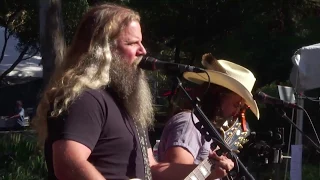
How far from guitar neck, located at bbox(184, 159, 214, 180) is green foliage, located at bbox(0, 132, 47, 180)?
4715 millimetres

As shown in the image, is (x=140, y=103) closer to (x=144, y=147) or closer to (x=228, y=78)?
(x=144, y=147)

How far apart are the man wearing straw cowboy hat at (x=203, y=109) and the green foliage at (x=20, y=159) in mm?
4128

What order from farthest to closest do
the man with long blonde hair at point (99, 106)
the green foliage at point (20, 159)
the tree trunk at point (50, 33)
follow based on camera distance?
the tree trunk at point (50, 33)
the green foliage at point (20, 159)
the man with long blonde hair at point (99, 106)

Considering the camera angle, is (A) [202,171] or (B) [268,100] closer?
(A) [202,171]

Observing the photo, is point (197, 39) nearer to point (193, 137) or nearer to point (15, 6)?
point (15, 6)

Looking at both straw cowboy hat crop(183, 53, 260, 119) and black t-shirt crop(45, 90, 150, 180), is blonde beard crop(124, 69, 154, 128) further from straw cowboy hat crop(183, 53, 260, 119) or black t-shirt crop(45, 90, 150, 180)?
straw cowboy hat crop(183, 53, 260, 119)

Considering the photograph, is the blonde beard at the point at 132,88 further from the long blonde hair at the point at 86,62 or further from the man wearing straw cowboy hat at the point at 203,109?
the man wearing straw cowboy hat at the point at 203,109

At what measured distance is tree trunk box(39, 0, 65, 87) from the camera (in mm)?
9258

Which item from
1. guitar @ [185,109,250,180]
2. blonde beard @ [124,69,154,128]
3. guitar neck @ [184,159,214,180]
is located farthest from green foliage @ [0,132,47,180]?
blonde beard @ [124,69,154,128]

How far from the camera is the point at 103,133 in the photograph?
2559 millimetres

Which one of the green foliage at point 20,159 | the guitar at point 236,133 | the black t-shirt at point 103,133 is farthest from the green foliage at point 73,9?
the black t-shirt at point 103,133

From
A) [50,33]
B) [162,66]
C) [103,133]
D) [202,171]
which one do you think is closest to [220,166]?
[202,171]

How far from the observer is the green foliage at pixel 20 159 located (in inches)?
299

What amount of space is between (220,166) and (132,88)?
0.66m
